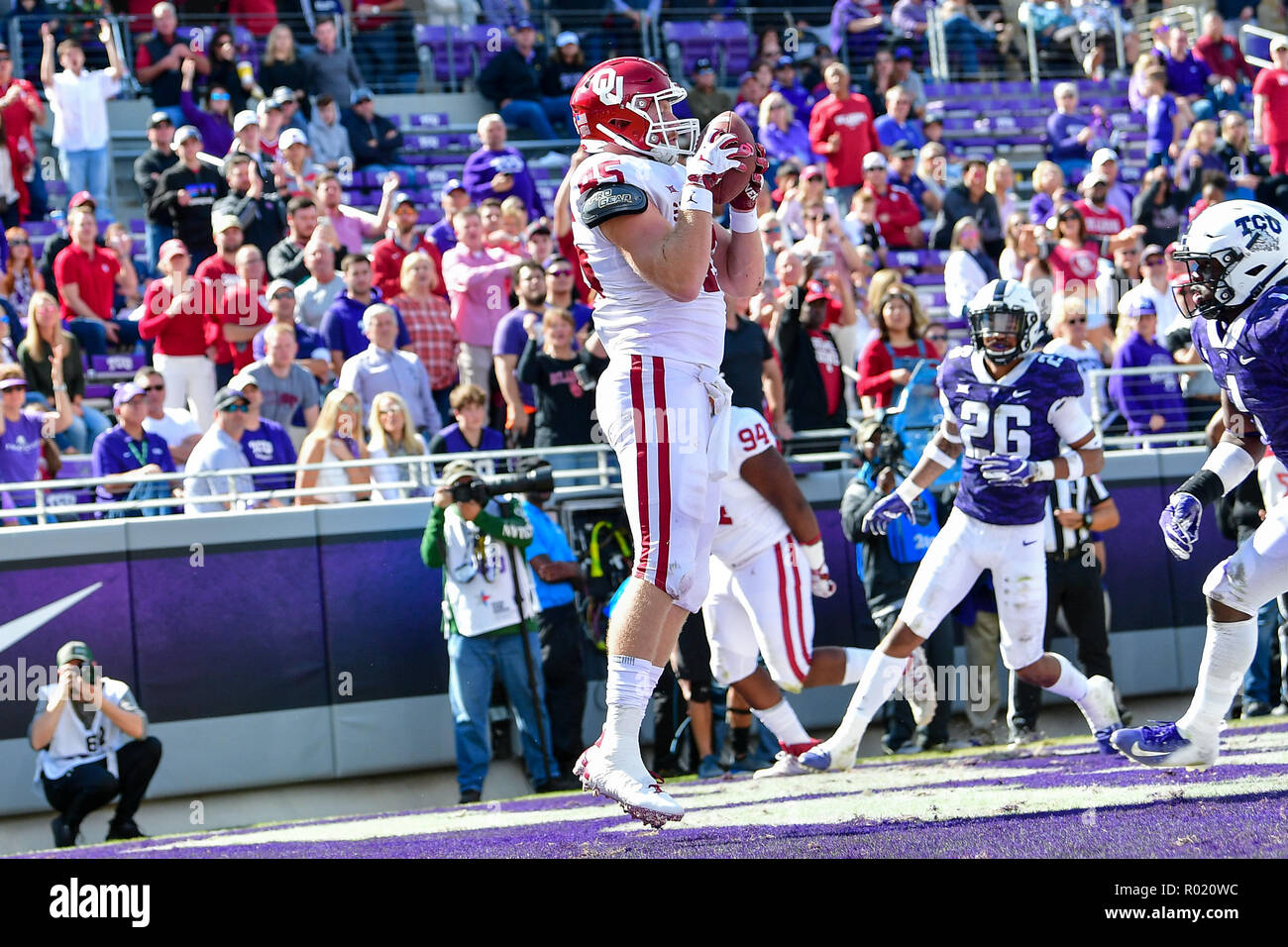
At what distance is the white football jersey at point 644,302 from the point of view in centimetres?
479

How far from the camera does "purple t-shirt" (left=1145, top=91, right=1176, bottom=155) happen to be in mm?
15781

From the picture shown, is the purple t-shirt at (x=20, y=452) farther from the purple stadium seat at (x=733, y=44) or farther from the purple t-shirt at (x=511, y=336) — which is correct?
the purple stadium seat at (x=733, y=44)

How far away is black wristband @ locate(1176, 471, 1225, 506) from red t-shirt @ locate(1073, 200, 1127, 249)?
8.48 metres

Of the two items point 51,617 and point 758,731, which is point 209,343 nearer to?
point 51,617

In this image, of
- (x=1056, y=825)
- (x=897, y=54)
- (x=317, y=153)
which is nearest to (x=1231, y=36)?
(x=897, y=54)

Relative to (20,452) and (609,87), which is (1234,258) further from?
(20,452)

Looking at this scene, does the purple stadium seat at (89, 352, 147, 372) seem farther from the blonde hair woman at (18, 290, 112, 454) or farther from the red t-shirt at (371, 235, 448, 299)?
the red t-shirt at (371, 235, 448, 299)

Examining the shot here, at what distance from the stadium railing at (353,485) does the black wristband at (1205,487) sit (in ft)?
14.0

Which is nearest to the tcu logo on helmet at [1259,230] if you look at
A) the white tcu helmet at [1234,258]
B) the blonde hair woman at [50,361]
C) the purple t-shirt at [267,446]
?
the white tcu helmet at [1234,258]

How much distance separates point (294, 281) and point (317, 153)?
9.94ft

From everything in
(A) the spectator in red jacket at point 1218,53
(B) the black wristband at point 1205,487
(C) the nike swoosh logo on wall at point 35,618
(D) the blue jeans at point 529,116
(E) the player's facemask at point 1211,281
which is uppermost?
(A) the spectator in red jacket at point 1218,53

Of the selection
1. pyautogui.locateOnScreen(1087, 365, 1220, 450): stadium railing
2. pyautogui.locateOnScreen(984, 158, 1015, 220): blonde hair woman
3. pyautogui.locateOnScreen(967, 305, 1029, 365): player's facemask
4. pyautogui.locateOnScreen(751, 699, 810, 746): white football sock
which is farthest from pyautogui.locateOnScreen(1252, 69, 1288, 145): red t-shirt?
pyautogui.locateOnScreen(751, 699, 810, 746): white football sock

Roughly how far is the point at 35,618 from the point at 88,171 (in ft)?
17.8
